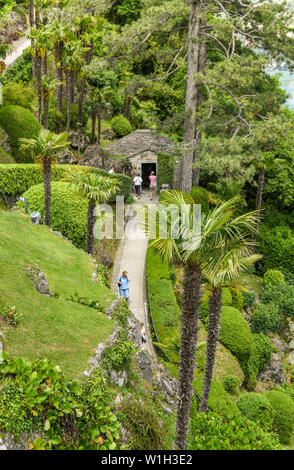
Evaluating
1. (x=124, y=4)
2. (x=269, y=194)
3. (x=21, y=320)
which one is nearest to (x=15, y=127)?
(x=269, y=194)

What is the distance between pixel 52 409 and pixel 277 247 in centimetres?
2426

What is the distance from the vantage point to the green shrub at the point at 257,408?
18.6 metres

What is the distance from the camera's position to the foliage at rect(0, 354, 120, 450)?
8914mm

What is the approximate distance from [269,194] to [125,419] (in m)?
24.5

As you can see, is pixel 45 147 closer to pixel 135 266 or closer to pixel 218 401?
pixel 135 266

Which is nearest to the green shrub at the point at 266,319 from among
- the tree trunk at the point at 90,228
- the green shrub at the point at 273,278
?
the green shrub at the point at 273,278

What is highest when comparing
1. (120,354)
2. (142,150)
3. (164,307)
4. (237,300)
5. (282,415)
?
(142,150)

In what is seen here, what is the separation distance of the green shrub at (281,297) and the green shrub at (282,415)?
7.73 meters

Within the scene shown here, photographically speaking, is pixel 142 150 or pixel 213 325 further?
pixel 142 150

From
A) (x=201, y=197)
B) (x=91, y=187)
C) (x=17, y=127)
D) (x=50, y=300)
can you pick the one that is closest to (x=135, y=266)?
(x=91, y=187)

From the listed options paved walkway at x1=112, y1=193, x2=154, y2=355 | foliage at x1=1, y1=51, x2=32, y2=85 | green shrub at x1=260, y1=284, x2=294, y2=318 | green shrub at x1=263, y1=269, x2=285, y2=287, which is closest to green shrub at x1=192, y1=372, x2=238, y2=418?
paved walkway at x1=112, y1=193, x2=154, y2=355

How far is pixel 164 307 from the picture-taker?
19344mm

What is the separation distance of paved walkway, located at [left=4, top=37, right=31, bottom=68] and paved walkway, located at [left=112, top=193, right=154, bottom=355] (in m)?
24.7

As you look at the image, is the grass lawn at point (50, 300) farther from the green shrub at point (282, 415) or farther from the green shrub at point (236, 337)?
the green shrub at point (282, 415)
